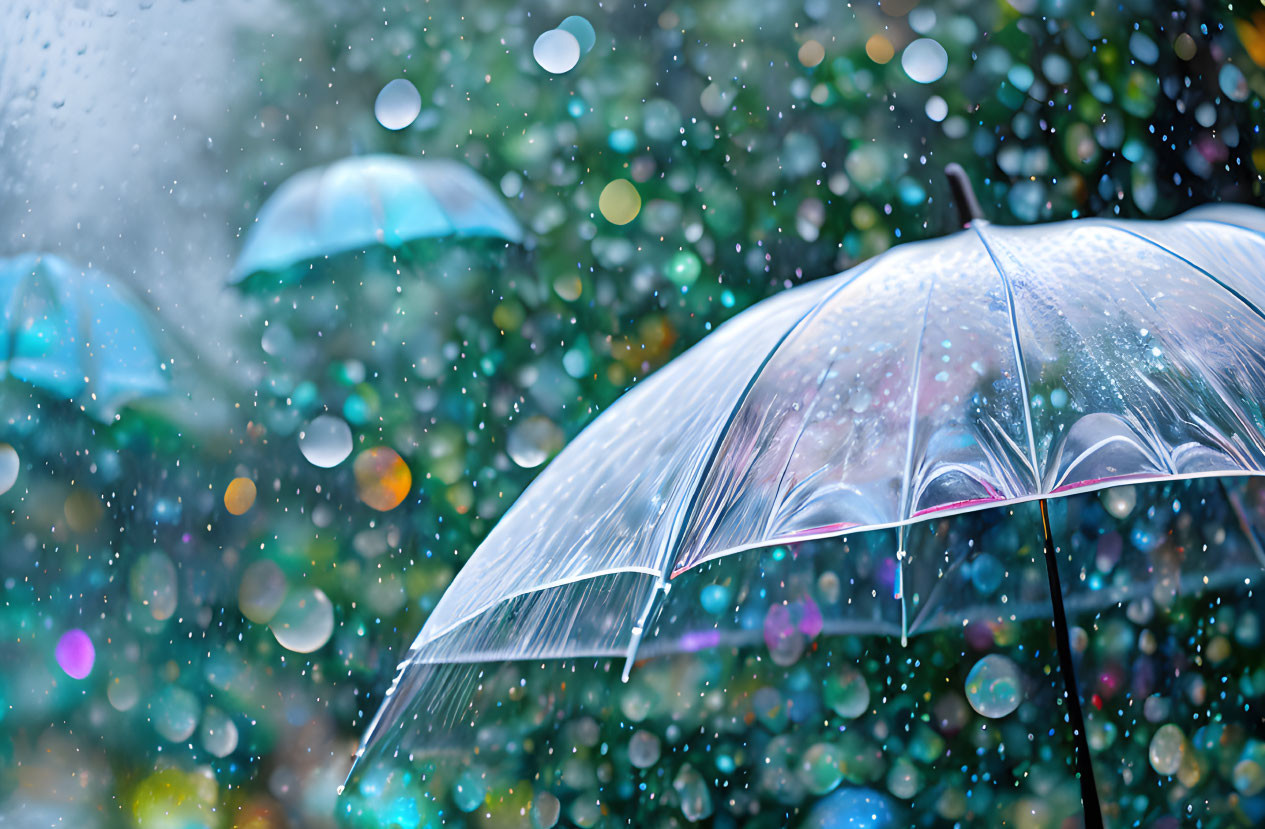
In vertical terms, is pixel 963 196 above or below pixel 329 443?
above

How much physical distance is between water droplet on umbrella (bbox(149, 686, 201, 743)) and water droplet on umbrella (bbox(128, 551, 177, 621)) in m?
0.13

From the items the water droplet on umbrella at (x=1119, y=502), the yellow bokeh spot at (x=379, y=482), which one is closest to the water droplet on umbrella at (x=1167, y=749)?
the water droplet on umbrella at (x=1119, y=502)

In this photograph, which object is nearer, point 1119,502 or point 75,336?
point 1119,502

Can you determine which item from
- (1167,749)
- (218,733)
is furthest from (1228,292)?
(218,733)

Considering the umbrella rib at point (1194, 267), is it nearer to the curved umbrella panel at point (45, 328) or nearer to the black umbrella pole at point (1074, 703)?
the black umbrella pole at point (1074, 703)

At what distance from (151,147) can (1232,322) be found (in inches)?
67.2

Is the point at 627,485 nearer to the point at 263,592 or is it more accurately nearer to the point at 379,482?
the point at 379,482

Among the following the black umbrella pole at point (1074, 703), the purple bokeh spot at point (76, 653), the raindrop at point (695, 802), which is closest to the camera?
the black umbrella pole at point (1074, 703)

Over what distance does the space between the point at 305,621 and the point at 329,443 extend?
30 centimetres

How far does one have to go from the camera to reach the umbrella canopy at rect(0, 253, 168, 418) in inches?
66.7

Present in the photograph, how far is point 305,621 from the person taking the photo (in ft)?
5.16

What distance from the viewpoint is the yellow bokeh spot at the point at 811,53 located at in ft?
5.37

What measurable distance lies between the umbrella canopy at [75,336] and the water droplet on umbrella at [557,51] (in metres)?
0.86

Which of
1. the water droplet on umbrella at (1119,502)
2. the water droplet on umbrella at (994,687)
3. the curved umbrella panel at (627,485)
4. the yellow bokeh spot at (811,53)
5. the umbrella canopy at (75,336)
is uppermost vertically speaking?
the yellow bokeh spot at (811,53)
